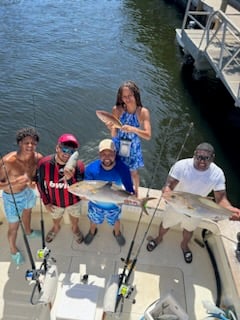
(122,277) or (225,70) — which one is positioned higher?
(225,70)

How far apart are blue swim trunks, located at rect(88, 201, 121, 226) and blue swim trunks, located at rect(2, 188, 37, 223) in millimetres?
730

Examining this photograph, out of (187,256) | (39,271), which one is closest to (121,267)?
(187,256)

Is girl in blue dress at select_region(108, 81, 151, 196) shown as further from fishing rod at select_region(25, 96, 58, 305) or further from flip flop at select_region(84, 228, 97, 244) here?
fishing rod at select_region(25, 96, 58, 305)

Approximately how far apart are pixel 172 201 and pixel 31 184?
1585mm

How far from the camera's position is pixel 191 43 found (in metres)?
12.3

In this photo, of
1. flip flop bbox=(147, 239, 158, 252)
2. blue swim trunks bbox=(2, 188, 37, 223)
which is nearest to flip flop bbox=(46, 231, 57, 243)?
blue swim trunks bbox=(2, 188, 37, 223)

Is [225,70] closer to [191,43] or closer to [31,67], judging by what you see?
[191,43]

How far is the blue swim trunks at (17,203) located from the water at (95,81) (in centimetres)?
305

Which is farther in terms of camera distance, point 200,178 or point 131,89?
point 131,89

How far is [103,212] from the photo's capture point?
4.14m

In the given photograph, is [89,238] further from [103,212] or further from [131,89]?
[131,89]

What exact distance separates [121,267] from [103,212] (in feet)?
2.45

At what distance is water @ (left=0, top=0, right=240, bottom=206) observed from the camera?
9.67 metres

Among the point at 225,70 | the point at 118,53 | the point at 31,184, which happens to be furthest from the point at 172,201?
the point at 118,53
